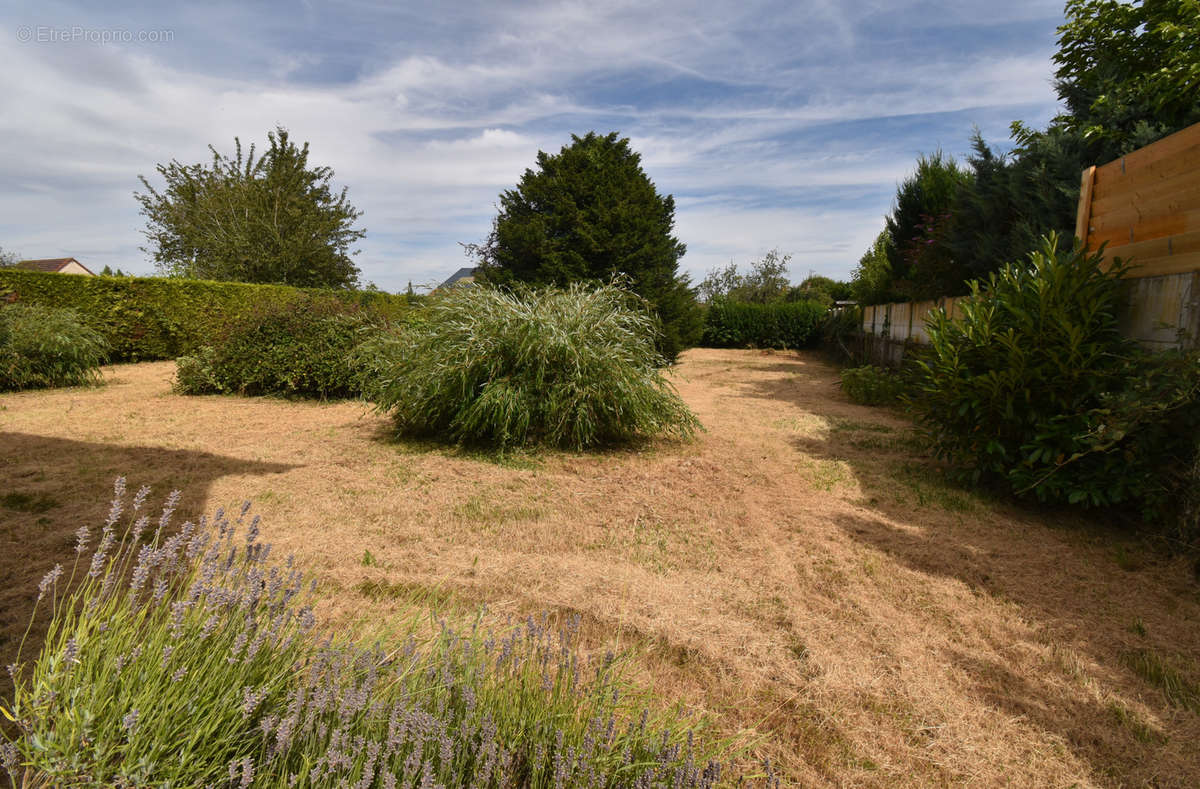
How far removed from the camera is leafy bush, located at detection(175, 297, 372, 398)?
839cm

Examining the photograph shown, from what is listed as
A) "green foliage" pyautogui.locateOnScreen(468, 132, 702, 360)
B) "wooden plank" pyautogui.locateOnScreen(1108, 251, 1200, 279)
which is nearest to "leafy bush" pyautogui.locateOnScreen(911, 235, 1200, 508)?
"wooden plank" pyautogui.locateOnScreen(1108, 251, 1200, 279)

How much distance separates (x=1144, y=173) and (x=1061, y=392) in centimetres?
148

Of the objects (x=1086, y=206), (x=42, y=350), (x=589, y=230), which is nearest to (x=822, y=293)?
(x=589, y=230)

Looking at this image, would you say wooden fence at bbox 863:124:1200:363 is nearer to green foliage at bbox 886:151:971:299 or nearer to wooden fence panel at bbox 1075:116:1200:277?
wooden fence panel at bbox 1075:116:1200:277

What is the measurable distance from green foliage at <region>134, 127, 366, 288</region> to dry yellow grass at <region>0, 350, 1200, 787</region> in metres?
16.1

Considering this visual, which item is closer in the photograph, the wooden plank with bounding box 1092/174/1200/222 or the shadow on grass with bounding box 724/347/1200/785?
the shadow on grass with bounding box 724/347/1200/785

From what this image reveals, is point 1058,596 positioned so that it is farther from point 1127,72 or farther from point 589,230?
point 589,230

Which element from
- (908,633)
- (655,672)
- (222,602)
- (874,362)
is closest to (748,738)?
(655,672)

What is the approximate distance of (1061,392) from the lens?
3807 millimetres

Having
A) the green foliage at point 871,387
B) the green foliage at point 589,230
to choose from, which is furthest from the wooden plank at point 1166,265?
the green foliage at point 589,230

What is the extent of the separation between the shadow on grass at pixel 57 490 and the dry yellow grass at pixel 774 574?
0.9 inches

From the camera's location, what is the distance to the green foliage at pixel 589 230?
12812 millimetres

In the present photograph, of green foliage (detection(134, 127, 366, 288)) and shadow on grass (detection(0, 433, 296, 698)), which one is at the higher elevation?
green foliage (detection(134, 127, 366, 288))

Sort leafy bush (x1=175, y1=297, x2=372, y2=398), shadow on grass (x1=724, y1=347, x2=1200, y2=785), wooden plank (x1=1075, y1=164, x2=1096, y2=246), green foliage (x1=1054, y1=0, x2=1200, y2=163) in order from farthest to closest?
leafy bush (x1=175, y1=297, x2=372, y2=398)
green foliage (x1=1054, y1=0, x2=1200, y2=163)
wooden plank (x1=1075, y1=164, x2=1096, y2=246)
shadow on grass (x1=724, y1=347, x2=1200, y2=785)
